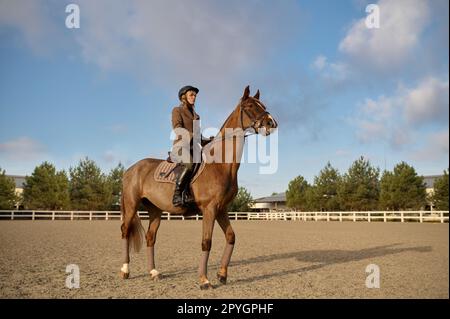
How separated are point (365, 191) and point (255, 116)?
51.0 metres

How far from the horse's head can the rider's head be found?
1040 mm

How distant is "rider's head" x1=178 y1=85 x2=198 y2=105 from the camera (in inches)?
278

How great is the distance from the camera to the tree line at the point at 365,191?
4016 centimetres

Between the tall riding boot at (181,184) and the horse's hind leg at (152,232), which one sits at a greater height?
the tall riding boot at (181,184)

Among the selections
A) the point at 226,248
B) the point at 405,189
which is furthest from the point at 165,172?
the point at 405,189

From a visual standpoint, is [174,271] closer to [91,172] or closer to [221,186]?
[221,186]

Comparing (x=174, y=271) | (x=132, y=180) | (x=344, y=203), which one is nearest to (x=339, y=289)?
(x=174, y=271)

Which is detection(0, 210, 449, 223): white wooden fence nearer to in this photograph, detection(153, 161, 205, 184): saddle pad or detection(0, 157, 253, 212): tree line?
detection(0, 157, 253, 212): tree line

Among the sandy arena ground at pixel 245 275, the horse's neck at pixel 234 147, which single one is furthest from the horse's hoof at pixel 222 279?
the horse's neck at pixel 234 147

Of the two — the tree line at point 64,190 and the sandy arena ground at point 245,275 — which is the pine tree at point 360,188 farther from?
the sandy arena ground at point 245,275

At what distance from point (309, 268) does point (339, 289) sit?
7.87ft

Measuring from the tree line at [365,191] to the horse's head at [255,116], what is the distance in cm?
2816

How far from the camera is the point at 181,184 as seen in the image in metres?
6.61
